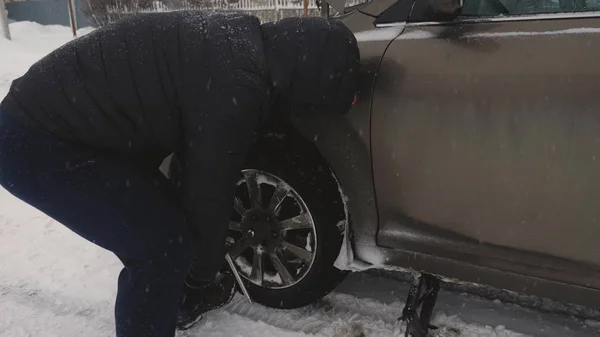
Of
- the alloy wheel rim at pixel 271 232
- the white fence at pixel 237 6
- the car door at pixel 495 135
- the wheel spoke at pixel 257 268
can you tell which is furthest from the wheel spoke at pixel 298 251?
the white fence at pixel 237 6

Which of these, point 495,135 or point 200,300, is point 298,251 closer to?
point 200,300

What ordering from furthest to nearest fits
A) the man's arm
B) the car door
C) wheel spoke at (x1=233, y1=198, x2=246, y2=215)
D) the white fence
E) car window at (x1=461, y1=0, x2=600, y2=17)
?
the white fence
wheel spoke at (x1=233, y1=198, x2=246, y2=215)
car window at (x1=461, y1=0, x2=600, y2=17)
the car door
the man's arm

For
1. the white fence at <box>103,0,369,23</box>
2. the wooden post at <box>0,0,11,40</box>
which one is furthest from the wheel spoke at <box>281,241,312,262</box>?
the wooden post at <box>0,0,11,40</box>

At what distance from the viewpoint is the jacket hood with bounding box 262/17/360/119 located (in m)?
1.72

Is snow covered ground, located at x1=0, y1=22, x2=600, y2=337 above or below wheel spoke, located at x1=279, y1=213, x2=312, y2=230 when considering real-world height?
below

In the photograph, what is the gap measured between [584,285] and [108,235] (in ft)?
5.24

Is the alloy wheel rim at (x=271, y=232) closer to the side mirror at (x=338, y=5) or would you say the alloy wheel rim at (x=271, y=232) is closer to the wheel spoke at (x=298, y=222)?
the wheel spoke at (x=298, y=222)

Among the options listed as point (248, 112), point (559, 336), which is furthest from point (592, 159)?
point (248, 112)

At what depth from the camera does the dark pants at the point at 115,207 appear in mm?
1806

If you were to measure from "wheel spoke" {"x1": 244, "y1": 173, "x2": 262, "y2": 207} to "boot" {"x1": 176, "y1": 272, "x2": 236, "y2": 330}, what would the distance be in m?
0.38

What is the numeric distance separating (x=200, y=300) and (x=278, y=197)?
1.89 feet

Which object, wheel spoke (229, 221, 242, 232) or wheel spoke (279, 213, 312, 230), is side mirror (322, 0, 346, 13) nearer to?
wheel spoke (279, 213, 312, 230)

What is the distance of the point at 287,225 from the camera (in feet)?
7.91

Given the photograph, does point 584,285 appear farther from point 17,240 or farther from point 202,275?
point 17,240
